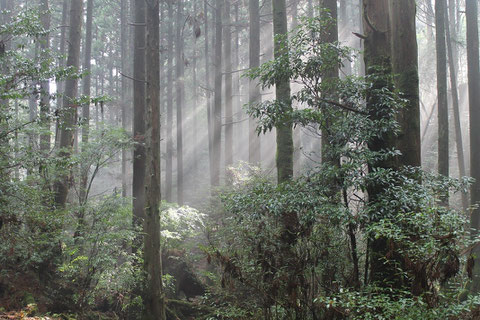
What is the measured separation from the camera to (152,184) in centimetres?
769

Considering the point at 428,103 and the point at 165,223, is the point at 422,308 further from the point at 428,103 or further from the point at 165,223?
the point at 428,103

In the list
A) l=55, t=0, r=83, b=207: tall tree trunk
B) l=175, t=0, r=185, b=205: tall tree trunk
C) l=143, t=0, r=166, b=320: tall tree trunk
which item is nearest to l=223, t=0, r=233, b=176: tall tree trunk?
l=175, t=0, r=185, b=205: tall tree trunk

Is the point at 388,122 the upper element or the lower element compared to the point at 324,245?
upper

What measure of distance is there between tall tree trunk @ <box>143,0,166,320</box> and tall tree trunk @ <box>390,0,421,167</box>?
4.79 meters

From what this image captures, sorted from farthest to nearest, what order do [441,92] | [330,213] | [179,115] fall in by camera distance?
[179,115] → [441,92] → [330,213]

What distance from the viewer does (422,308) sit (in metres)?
3.78

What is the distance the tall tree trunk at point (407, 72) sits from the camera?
6461 millimetres

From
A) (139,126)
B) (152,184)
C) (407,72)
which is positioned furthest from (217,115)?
(407,72)

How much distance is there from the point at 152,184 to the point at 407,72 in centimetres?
545

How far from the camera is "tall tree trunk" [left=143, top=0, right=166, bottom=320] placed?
7.37m

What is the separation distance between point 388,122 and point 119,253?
587 cm

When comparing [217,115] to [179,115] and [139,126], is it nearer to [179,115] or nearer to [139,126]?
[139,126]

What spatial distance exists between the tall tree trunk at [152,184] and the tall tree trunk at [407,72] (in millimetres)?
4786

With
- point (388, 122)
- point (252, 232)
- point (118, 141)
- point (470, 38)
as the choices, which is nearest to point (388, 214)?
point (388, 122)
